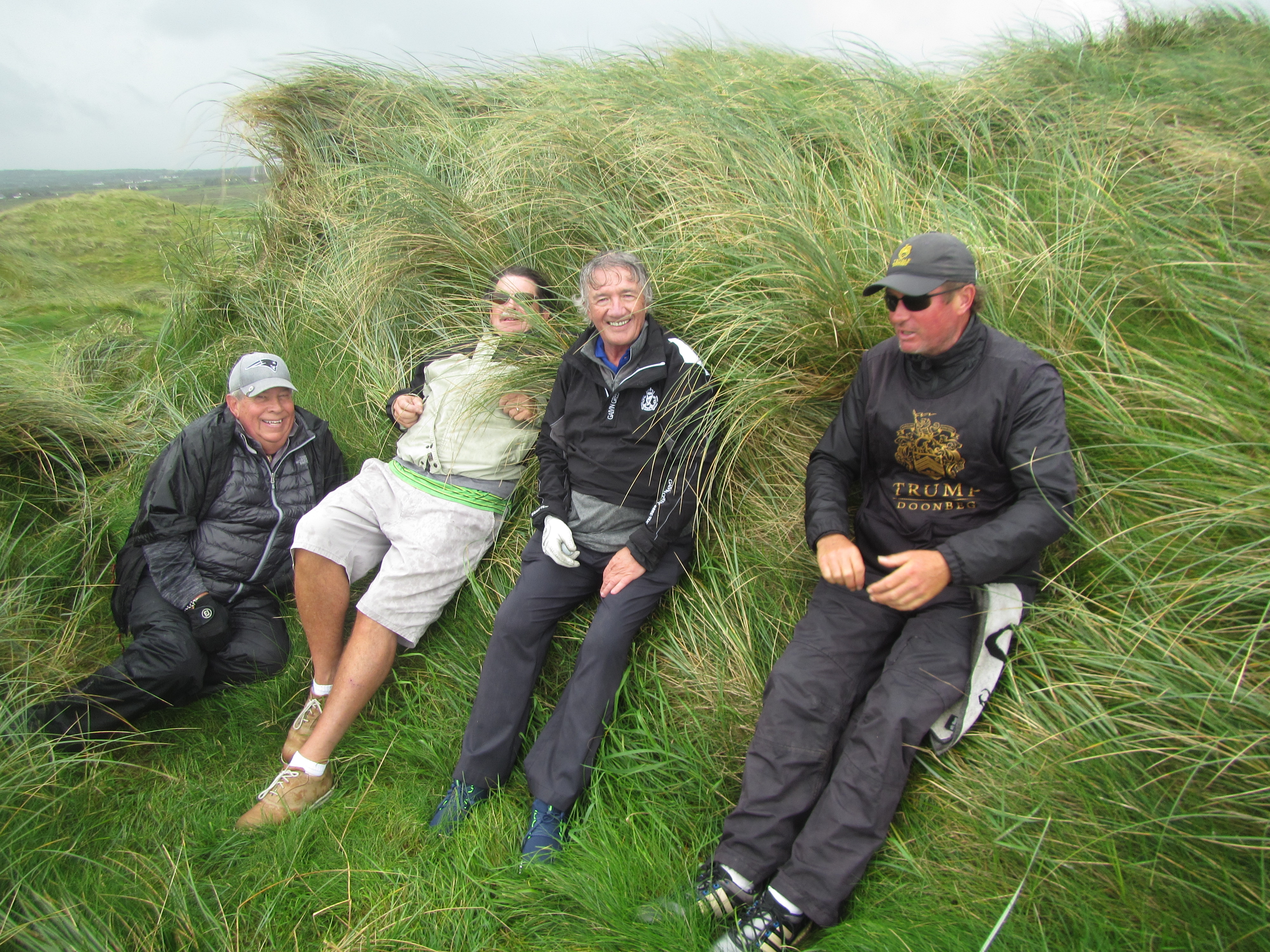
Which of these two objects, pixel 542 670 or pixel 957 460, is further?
pixel 542 670

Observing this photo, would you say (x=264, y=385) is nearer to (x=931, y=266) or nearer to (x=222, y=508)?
(x=222, y=508)

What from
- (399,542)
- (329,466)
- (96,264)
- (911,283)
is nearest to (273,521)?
(329,466)

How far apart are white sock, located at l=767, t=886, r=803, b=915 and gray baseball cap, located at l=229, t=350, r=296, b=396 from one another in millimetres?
2897

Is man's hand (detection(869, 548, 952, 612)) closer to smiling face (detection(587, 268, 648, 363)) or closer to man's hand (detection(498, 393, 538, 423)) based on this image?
smiling face (detection(587, 268, 648, 363))

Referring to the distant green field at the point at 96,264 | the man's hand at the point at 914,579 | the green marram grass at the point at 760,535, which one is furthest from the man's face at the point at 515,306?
the distant green field at the point at 96,264

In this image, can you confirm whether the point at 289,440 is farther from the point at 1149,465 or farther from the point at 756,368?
the point at 1149,465

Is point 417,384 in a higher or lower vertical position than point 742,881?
higher

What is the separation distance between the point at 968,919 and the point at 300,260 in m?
6.21

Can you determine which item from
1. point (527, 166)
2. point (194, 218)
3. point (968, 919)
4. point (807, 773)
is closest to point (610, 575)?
point (807, 773)

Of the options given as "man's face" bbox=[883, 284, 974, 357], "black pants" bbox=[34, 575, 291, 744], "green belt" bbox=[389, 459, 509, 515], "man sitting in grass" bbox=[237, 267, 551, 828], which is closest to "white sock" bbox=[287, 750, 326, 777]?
Result: "man sitting in grass" bbox=[237, 267, 551, 828]

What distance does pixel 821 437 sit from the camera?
3064 millimetres

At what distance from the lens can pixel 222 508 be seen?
3.44m

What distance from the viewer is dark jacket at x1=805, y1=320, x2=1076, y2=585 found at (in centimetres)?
217

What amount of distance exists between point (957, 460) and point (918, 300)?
54 cm
